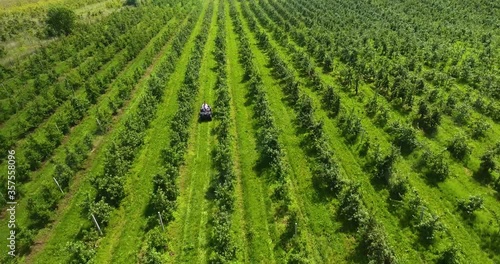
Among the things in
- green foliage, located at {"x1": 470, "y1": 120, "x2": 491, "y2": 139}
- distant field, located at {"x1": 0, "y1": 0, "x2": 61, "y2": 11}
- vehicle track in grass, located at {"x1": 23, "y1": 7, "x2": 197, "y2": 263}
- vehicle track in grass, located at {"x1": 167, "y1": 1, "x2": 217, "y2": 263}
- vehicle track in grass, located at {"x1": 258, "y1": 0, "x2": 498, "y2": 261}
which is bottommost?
vehicle track in grass, located at {"x1": 23, "y1": 7, "x2": 197, "y2": 263}

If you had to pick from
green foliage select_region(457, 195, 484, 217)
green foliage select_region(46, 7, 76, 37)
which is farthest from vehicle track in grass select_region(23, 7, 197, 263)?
green foliage select_region(46, 7, 76, 37)

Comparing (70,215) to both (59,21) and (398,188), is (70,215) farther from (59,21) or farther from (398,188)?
(59,21)

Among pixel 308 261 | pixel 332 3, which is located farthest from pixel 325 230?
pixel 332 3

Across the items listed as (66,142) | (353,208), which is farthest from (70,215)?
(353,208)

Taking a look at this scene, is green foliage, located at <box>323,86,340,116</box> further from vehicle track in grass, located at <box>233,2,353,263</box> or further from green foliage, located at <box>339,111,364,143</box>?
vehicle track in grass, located at <box>233,2,353,263</box>

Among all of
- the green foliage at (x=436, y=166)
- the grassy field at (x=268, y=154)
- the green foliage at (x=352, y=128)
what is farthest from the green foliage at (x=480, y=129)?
the green foliage at (x=352, y=128)
